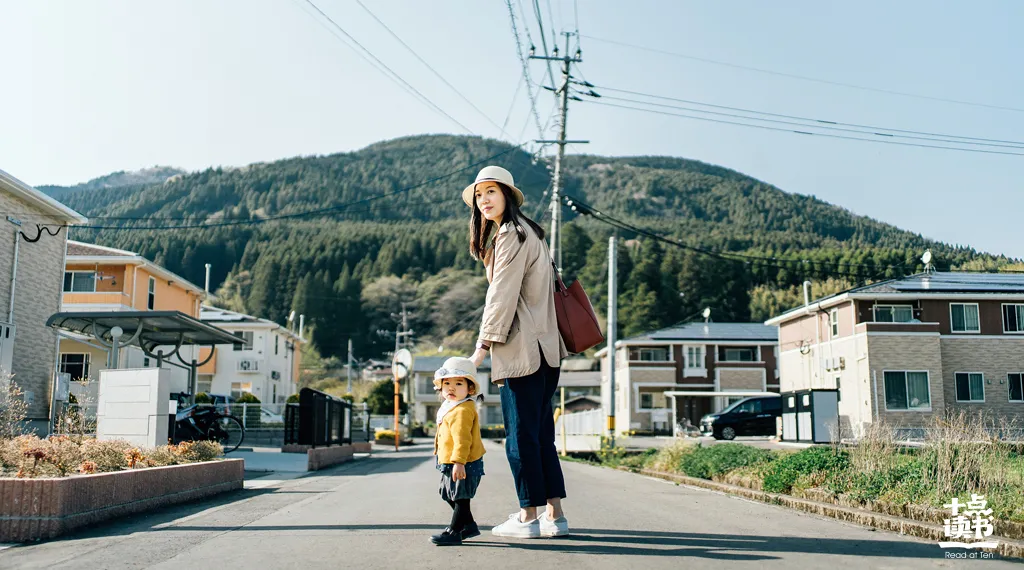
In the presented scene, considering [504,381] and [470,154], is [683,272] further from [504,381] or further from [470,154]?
[470,154]

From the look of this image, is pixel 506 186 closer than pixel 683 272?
Yes

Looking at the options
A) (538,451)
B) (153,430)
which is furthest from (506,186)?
(153,430)

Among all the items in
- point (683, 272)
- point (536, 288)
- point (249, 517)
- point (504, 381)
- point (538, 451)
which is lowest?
point (249, 517)

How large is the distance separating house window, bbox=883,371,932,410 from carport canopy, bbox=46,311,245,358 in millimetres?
24895

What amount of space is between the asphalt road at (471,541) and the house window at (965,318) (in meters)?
30.2

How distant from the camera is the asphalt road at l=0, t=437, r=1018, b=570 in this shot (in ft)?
12.8

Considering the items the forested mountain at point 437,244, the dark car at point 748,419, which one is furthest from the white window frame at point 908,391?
the forested mountain at point 437,244

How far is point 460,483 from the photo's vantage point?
14.7ft

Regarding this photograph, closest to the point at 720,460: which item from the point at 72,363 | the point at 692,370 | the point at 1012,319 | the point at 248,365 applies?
the point at 1012,319

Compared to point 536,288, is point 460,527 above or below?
below

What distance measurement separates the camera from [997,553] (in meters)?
4.16

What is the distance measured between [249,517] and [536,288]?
288 centimetres

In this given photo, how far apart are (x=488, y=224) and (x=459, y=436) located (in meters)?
1.36

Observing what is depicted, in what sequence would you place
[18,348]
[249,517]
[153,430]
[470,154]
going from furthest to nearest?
[470,154], [18,348], [153,430], [249,517]
